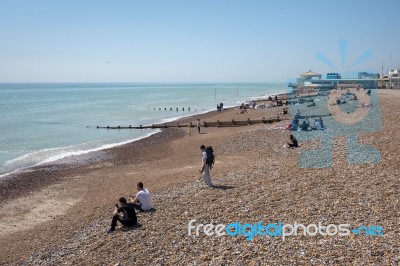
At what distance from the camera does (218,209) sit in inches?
392

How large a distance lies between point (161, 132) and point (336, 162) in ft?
78.1

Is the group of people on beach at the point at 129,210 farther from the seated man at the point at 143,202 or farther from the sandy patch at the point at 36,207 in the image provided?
the sandy patch at the point at 36,207

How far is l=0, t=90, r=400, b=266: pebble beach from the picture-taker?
23.8 feet

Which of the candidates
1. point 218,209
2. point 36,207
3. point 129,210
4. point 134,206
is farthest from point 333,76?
point 129,210

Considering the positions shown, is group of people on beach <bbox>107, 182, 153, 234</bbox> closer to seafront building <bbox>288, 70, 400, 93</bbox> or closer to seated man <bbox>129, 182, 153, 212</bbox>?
seated man <bbox>129, 182, 153, 212</bbox>

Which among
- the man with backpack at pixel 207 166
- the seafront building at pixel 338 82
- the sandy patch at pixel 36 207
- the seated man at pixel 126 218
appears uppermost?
the seafront building at pixel 338 82

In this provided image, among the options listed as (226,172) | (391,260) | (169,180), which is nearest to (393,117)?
(226,172)

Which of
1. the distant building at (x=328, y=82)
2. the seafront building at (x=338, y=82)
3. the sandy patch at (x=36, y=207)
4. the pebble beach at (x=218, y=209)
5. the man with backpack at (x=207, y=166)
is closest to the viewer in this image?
the pebble beach at (x=218, y=209)

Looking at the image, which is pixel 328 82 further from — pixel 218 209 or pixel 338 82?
pixel 218 209

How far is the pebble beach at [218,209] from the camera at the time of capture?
23.8 feet

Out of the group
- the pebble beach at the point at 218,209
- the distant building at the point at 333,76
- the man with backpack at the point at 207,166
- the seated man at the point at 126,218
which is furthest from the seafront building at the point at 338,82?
the seated man at the point at 126,218

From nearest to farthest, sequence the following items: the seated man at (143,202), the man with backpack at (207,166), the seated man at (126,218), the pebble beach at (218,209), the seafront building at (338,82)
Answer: the pebble beach at (218,209) < the seated man at (126,218) < the seated man at (143,202) < the man with backpack at (207,166) < the seafront building at (338,82)

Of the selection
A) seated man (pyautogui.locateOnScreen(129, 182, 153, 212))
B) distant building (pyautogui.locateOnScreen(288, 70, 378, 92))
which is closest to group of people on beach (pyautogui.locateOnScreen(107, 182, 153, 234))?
seated man (pyautogui.locateOnScreen(129, 182, 153, 212))

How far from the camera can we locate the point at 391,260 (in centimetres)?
621
